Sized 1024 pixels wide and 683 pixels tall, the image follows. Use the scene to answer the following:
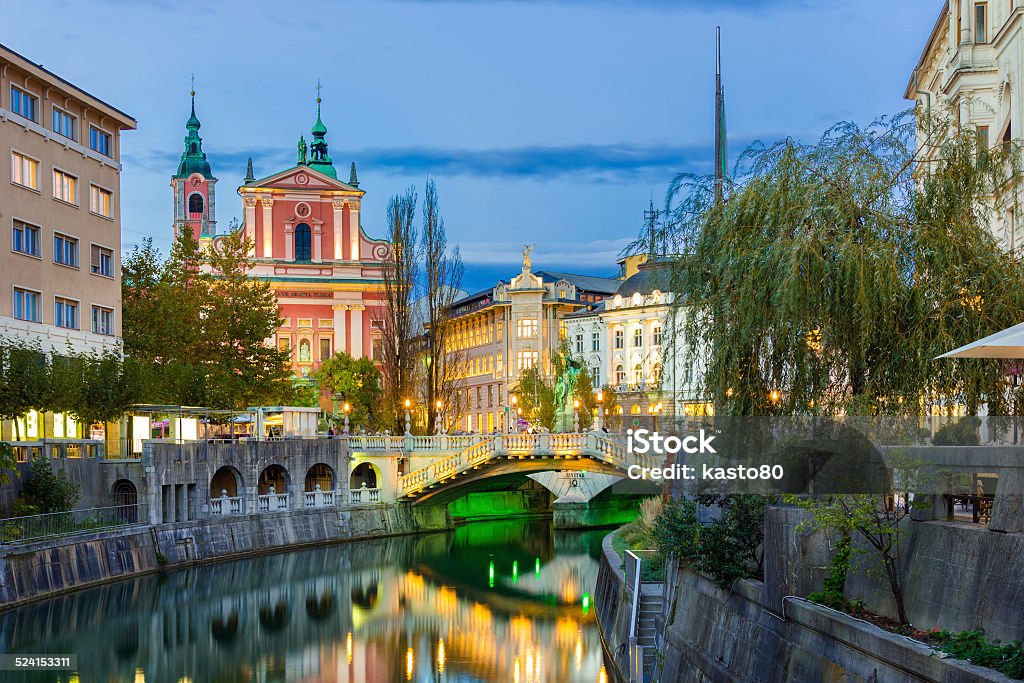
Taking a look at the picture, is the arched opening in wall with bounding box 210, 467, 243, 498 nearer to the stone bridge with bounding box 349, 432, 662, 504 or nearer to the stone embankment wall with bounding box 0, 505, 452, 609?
the stone embankment wall with bounding box 0, 505, 452, 609

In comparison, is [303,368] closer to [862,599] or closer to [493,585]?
[493,585]

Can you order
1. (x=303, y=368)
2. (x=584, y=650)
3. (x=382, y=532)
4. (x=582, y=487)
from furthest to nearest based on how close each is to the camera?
1. (x=303, y=368)
2. (x=582, y=487)
3. (x=382, y=532)
4. (x=584, y=650)

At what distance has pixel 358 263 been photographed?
9612 centimetres

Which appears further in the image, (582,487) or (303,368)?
(303,368)

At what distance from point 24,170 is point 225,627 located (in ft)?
67.4

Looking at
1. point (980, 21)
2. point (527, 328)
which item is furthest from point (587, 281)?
point (980, 21)

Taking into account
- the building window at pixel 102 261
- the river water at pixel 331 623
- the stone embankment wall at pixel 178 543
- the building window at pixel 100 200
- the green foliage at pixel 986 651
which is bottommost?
the river water at pixel 331 623

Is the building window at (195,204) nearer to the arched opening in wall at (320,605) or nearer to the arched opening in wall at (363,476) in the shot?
the arched opening in wall at (363,476)

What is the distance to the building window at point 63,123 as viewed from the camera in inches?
2057

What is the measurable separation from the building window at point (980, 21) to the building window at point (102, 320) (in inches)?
1436

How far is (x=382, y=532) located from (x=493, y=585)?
14763 millimetres

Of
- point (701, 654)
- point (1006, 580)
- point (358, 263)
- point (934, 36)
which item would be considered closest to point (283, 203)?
point (358, 263)

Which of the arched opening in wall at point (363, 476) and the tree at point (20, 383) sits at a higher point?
the tree at point (20, 383)

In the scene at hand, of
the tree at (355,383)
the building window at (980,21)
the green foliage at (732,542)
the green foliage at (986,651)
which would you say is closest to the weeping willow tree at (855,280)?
the green foliage at (732,542)
